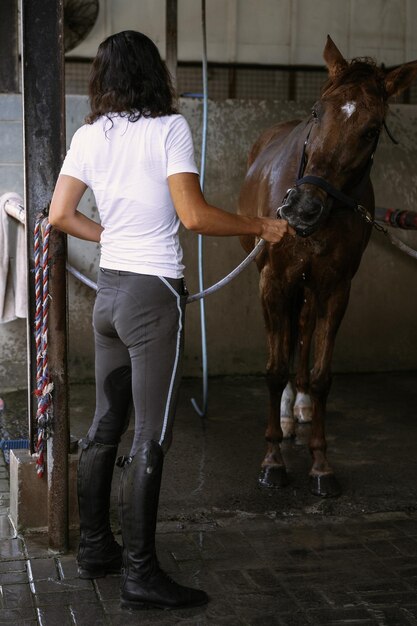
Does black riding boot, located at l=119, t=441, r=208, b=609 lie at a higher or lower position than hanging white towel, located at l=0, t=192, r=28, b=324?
lower

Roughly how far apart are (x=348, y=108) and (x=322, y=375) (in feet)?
4.26

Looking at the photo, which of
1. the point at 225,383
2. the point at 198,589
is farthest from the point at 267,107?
the point at 198,589

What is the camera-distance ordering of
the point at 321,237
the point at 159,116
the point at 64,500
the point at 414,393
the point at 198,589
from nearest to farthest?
the point at 159,116 < the point at 198,589 < the point at 64,500 < the point at 321,237 < the point at 414,393

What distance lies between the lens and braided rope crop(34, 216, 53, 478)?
3.14 meters

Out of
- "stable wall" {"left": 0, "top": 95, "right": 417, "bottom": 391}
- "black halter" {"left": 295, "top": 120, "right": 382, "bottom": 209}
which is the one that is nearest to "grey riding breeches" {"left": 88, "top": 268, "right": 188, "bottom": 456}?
"black halter" {"left": 295, "top": 120, "right": 382, "bottom": 209}

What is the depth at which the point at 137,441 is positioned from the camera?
8.95 feet

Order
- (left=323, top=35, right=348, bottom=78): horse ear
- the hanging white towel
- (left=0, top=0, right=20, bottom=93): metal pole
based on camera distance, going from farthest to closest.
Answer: (left=0, top=0, right=20, bottom=93): metal pole
the hanging white towel
(left=323, top=35, right=348, bottom=78): horse ear

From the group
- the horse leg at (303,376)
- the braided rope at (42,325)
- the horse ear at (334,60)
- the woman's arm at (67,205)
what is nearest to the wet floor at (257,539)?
the horse leg at (303,376)

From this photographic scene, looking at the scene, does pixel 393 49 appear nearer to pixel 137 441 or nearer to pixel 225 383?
pixel 225 383

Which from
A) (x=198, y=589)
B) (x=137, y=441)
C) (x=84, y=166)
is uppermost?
(x=84, y=166)

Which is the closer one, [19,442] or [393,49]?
[19,442]

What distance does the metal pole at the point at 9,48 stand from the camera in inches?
218

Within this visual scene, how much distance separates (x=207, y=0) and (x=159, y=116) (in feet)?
12.7

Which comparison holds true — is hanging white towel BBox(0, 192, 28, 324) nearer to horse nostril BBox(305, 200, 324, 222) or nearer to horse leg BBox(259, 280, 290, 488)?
horse leg BBox(259, 280, 290, 488)
